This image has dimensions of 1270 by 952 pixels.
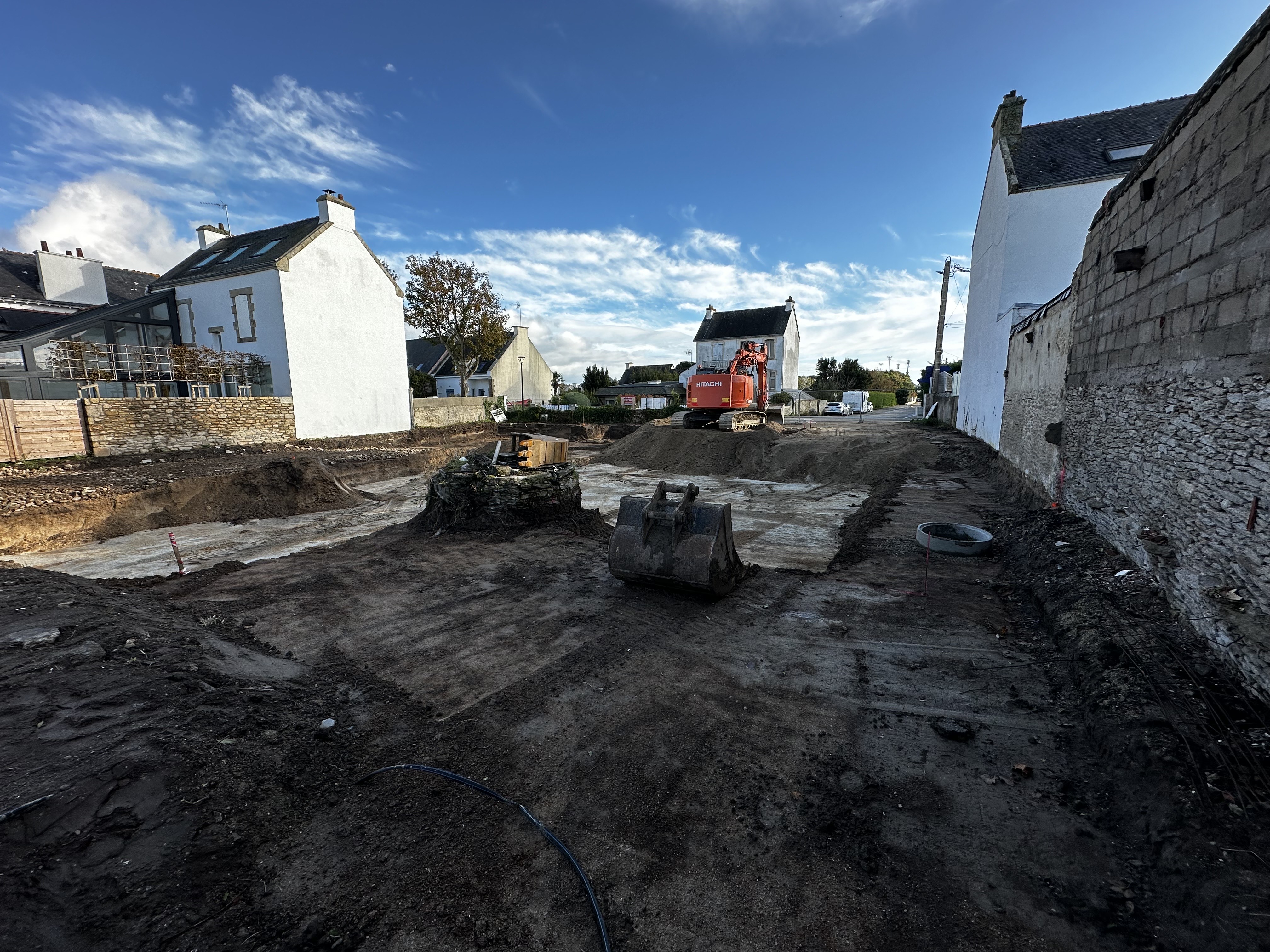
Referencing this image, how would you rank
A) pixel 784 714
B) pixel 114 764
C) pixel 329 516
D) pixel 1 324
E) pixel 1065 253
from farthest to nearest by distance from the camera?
pixel 1 324 → pixel 1065 253 → pixel 329 516 → pixel 784 714 → pixel 114 764

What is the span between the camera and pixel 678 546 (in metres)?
6.37

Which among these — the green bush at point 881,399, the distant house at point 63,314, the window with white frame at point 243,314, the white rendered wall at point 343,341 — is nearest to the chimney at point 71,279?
the distant house at point 63,314

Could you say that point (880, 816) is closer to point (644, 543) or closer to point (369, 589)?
point (644, 543)

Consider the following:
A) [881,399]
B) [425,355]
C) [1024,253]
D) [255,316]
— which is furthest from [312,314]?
[881,399]

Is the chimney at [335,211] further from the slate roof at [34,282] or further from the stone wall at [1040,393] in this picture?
the stone wall at [1040,393]

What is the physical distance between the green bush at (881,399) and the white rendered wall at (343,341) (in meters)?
44.8

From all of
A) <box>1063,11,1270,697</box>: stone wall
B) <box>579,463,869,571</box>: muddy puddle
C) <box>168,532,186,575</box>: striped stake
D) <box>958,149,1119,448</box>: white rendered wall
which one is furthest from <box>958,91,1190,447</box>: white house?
<box>168,532,186,575</box>: striped stake

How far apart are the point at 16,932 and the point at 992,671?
247 inches

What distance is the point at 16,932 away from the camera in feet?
7.05

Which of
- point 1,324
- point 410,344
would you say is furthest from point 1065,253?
point 410,344

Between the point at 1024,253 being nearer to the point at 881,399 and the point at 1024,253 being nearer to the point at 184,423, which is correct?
the point at 184,423

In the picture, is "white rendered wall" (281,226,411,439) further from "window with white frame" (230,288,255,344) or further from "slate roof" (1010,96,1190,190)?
"slate roof" (1010,96,1190,190)

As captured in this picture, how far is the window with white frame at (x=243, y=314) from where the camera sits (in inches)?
862

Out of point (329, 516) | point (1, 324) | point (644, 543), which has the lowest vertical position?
point (329, 516)
